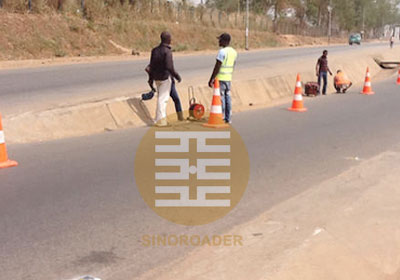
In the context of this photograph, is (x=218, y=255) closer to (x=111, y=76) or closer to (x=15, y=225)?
(x=15, y=225)

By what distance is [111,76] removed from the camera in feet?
57.9

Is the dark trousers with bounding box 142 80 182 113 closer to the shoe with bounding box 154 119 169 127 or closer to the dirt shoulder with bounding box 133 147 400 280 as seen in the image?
the shoe with bounding box 154 119 169 127

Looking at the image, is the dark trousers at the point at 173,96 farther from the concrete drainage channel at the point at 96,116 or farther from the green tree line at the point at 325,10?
the green tree line at the point at 325,10

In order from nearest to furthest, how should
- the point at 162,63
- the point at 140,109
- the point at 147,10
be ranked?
the point at 162,63, the point at 140,109, the point at 147,10

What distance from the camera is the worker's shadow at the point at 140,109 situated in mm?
10734

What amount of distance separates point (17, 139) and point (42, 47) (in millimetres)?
21419

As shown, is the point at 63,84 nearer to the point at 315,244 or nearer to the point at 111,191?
the point at 111,191

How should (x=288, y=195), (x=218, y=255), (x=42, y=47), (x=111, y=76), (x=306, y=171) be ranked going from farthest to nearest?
(x=42, y=47), (x=111, y=76), (x=306, y=171), (x=288, y=195), (x=218, y=255)

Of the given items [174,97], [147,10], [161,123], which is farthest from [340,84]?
[147,10]

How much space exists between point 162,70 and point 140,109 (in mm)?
1666

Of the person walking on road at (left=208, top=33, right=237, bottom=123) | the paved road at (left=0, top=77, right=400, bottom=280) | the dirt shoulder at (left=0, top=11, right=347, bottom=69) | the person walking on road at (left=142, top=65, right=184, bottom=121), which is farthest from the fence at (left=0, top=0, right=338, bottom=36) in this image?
A: the paved road at (left=0, top=77, right=400, bottom=280)

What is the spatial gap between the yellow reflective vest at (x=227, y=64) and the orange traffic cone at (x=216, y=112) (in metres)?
0.24

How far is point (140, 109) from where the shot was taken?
10891 mm

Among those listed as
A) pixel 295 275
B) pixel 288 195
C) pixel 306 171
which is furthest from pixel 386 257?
pixel 306 171
